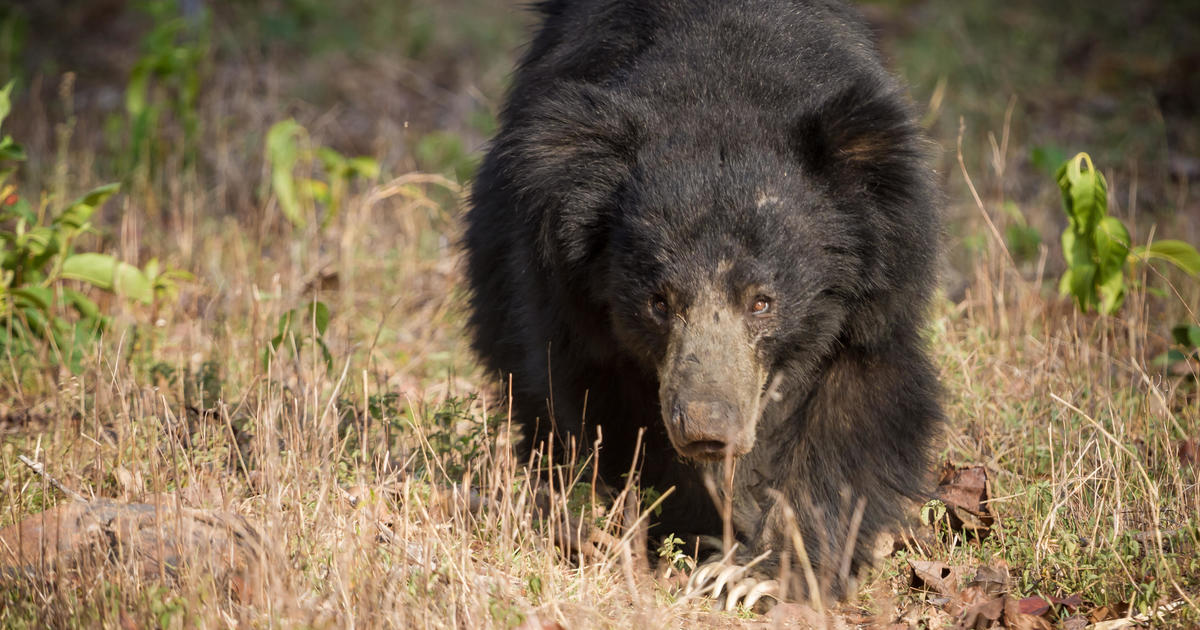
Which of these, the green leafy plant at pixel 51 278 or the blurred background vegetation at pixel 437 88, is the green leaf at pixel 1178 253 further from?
the green leafy plant at pixel 51 278

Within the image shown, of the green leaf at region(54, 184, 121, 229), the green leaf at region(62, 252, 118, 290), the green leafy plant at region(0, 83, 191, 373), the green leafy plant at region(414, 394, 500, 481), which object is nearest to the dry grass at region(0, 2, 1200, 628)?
the green leafy plant at region(414, 394, 500, 481)

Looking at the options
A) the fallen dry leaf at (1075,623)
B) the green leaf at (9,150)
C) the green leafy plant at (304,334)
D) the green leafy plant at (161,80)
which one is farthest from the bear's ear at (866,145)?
the green leafy plant at (161,80)

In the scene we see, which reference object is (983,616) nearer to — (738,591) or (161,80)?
(738,591)

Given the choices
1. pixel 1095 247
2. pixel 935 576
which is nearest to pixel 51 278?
pixel 935 576

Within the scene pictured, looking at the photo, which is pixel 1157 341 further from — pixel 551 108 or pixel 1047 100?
pixel 1047 100

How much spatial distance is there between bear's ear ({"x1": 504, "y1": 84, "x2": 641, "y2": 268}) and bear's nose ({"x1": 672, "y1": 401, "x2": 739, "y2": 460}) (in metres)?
0.63

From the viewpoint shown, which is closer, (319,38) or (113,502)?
(113,502)

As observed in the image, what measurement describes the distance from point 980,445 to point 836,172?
1.26 meters

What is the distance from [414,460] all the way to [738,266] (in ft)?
4.23

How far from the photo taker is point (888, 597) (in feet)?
10.5

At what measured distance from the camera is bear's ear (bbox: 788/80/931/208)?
3.01 meters

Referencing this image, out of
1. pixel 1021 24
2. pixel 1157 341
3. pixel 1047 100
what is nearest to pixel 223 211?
pixel 1157 341

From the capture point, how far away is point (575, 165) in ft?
10.4

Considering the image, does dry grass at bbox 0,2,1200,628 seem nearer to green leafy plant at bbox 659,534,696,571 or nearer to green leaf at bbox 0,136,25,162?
green leafy plant at bbox 659,534,696,571
